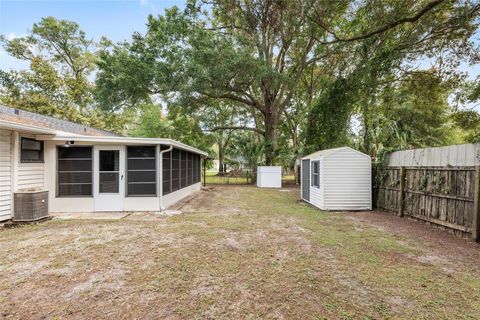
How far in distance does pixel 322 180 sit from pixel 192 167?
22.1ft

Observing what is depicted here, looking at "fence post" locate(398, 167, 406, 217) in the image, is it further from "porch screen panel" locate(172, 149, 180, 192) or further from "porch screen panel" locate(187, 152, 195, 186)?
"porch screen panel" locate(187, 152, 195, 186)

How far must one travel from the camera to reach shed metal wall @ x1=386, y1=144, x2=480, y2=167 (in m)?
4.92

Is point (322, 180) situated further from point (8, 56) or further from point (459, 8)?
point (8, 56)

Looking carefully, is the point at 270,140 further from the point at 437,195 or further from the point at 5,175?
Answer: the point at 5,175

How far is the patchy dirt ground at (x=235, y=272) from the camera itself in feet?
8.24

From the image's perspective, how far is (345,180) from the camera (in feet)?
25.8

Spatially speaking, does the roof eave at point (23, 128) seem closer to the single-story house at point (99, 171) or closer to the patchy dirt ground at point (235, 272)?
the single-story house at point (99, 171)

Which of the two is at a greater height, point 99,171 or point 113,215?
point 99,171

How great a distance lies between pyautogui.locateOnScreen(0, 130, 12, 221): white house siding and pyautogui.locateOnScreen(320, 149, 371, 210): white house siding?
831 centimetres

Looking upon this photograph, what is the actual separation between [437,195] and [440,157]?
86cm

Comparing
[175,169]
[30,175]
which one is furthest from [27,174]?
[175,169]

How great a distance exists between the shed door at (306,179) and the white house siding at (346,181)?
61.9 inches

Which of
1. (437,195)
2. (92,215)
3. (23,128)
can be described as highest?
(23,128)

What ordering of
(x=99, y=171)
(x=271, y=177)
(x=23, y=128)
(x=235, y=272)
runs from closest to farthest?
(x=235, y=272) → (x=23, y=128) → (x=99, y=171) → (x=271, y=177)
